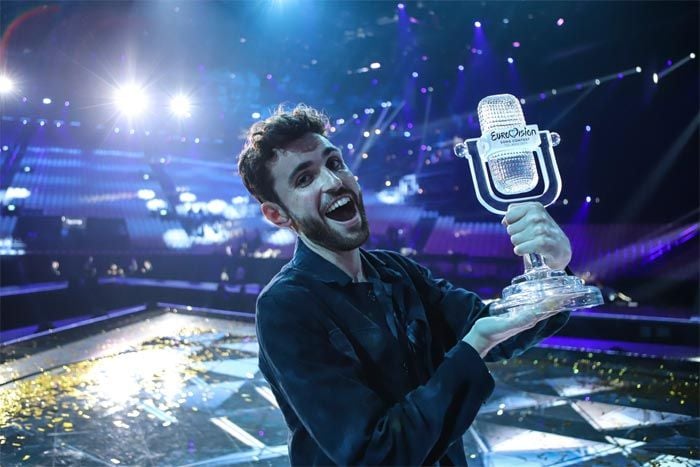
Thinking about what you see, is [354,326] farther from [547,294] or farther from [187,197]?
[187,197]

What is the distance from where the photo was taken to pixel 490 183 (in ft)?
5.07

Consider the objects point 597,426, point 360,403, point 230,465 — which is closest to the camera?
point 360,403

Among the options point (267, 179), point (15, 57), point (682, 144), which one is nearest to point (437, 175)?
point (682, 144)

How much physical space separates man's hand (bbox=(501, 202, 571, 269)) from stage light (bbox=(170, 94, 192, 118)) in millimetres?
10525

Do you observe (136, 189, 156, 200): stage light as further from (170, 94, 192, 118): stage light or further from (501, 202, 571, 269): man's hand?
(501, 202, 571, 269): man's hand

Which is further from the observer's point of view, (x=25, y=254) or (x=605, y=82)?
(x=25, y=254)

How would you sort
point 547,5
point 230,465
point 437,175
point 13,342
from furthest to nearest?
point 437,175
point 547,5
point 13,342
point 230,465

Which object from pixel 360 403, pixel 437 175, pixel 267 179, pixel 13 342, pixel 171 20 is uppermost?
pixel 171 20

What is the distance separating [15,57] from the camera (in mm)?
8594

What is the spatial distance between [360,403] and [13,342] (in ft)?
20.1

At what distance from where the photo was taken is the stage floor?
3246 millimetres

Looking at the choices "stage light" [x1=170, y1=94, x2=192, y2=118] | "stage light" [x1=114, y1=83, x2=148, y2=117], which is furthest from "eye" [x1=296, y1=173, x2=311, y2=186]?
"stage light" [x1=170, y1=94, x2=192, y2=118]

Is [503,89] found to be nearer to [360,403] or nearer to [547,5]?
[547,5]

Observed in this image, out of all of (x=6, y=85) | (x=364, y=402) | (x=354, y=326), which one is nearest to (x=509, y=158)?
(x=354, y=326)
